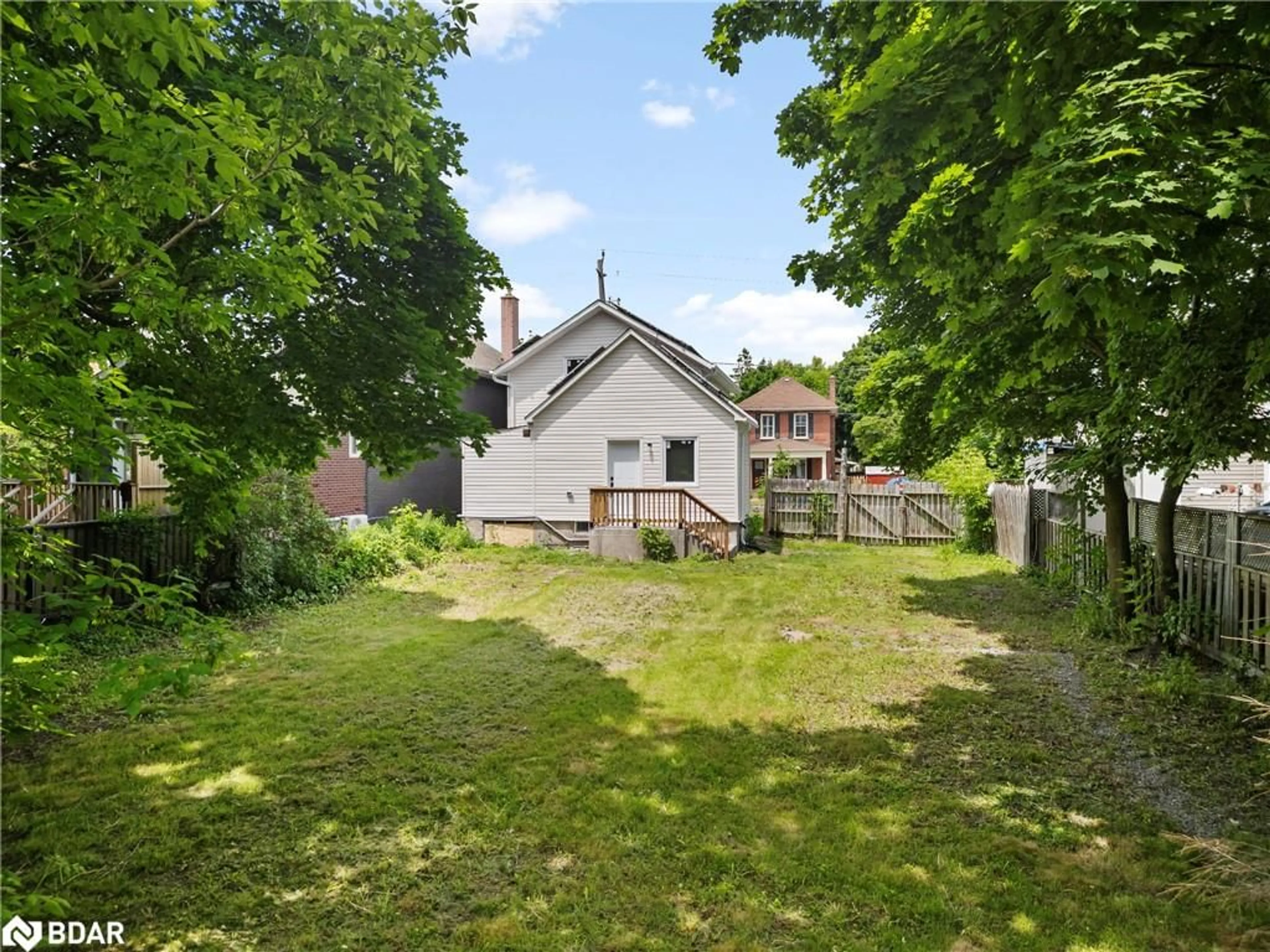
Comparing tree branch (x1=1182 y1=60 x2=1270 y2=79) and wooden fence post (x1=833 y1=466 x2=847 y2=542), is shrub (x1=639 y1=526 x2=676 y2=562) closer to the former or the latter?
wooden fence post (x1=833 y1=466 x2=847 y2=542)

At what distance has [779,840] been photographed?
3881 mm

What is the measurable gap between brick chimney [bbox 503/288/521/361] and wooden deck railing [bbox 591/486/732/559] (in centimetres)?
1135

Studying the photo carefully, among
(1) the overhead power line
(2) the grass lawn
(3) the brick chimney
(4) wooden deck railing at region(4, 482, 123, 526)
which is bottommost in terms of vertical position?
(2) the grass lawn

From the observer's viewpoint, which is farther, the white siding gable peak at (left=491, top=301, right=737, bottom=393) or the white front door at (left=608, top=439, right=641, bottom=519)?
the white siding gable peak at (left=491, top=301, right=737, bottom=393)

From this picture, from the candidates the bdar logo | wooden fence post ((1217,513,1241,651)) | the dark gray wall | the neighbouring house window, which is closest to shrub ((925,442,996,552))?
the neighbouring house window

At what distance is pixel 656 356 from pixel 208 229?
12711 millimetres

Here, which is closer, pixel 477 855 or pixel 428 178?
pixel 477 855

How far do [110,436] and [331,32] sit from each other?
7.76ft

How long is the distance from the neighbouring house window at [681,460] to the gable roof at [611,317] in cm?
346

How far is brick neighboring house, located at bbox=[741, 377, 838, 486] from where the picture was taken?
41.3m

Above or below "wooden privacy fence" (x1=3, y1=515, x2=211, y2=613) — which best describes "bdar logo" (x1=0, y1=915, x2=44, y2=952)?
below

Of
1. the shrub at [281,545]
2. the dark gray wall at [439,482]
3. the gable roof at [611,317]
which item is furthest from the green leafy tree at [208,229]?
the gable roof at [611,317]

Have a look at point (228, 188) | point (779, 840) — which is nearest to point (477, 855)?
point (779, 840)

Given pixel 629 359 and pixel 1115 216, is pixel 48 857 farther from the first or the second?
pixel 629 359
